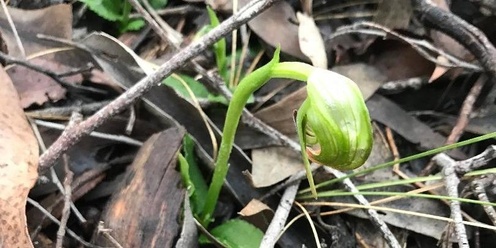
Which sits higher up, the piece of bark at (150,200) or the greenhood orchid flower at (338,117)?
the greenhood orchid flower at (338,117)

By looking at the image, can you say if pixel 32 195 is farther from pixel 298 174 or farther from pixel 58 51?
pixel 298 174

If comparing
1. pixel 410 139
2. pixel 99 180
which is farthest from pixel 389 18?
pixel 99 180

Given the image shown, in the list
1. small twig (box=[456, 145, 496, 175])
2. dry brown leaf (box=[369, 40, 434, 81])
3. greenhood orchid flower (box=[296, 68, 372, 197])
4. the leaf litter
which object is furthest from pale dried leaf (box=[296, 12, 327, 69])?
greenhood orchid flower (box=[296, 68, 372, 197])

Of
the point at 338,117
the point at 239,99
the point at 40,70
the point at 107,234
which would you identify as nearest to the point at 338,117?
the point at 338,117

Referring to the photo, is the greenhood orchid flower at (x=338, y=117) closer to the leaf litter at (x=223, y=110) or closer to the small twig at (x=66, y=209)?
the leaf litter at (x=223, y=110)

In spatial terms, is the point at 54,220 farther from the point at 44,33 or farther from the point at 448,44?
the point at 448,44

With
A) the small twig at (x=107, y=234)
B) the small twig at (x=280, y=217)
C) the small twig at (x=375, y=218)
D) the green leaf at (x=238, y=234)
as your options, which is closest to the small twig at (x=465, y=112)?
the small twig at (x=375, y=218)
